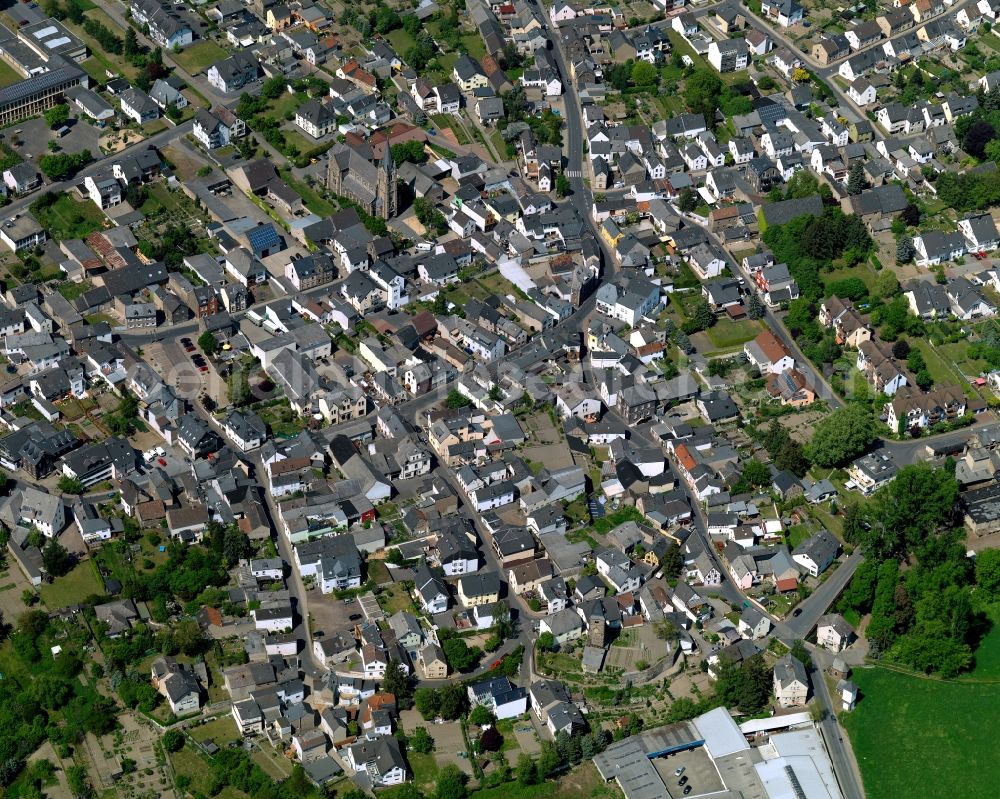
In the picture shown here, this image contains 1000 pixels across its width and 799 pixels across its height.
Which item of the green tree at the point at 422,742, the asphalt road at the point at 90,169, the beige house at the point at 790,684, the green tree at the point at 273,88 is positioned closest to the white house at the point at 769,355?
the beige house at the point at 790,684

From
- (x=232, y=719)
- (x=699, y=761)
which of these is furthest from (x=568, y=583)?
(x=232, y=719)

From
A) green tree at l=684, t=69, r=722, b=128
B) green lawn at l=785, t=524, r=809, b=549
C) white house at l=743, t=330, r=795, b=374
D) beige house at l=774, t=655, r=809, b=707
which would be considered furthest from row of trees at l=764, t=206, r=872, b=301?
beige house at l=774, t=655, r=809, b=707

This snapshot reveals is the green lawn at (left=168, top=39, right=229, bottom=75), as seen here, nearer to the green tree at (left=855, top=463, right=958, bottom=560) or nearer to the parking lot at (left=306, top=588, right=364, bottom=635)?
the parking lot at (left=306, top=588, right=364, bottom=635)

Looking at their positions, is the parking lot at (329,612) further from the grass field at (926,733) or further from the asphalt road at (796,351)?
the asphalt road at (796,351)

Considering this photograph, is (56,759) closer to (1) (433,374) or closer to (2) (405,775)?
(2) (405,775)

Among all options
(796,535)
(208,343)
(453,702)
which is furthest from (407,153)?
(453,702)
